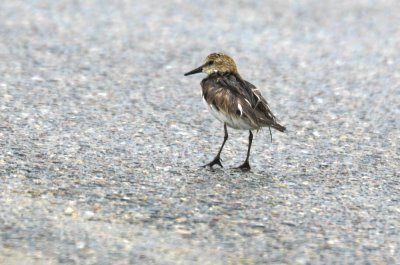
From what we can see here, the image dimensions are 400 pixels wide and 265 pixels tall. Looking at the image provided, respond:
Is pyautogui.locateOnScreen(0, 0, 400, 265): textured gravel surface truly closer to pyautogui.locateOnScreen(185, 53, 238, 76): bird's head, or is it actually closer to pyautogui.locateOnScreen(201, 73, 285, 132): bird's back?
pyautogui.locateOnScreen(201, 73, 285, 132): bird's back

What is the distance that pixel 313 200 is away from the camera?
7359mm

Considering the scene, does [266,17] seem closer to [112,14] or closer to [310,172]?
[112,14]

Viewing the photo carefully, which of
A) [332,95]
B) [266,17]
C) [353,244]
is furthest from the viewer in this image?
[266,17]

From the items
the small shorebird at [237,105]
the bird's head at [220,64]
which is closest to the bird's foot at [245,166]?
the small shorebird at [237,105]

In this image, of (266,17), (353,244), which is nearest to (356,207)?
(353,244)

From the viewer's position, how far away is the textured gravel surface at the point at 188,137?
645 centimetres

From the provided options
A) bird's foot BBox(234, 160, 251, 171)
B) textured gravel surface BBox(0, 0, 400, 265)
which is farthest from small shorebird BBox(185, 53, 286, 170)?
textured gravel surface BBox(0, 0, 400, 265)

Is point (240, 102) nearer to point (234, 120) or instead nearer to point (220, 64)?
point (234, 120)

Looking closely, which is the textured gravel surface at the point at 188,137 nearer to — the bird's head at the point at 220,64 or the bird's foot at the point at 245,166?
the bird's foot at the point at 245,166

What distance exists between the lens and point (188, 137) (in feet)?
29.9

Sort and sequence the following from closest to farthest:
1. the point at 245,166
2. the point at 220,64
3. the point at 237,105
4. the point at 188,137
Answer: the point at 237,105
the point at 245,166
the point at 220,64
the point at 188,137

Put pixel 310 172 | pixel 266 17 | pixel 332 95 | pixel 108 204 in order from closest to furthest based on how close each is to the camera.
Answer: pixel 108 204
pixel 310 172
pixel 332 95
pixel 266 17

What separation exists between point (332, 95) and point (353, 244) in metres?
4.63

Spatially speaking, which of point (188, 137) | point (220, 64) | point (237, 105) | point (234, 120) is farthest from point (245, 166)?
point (188, 137)
